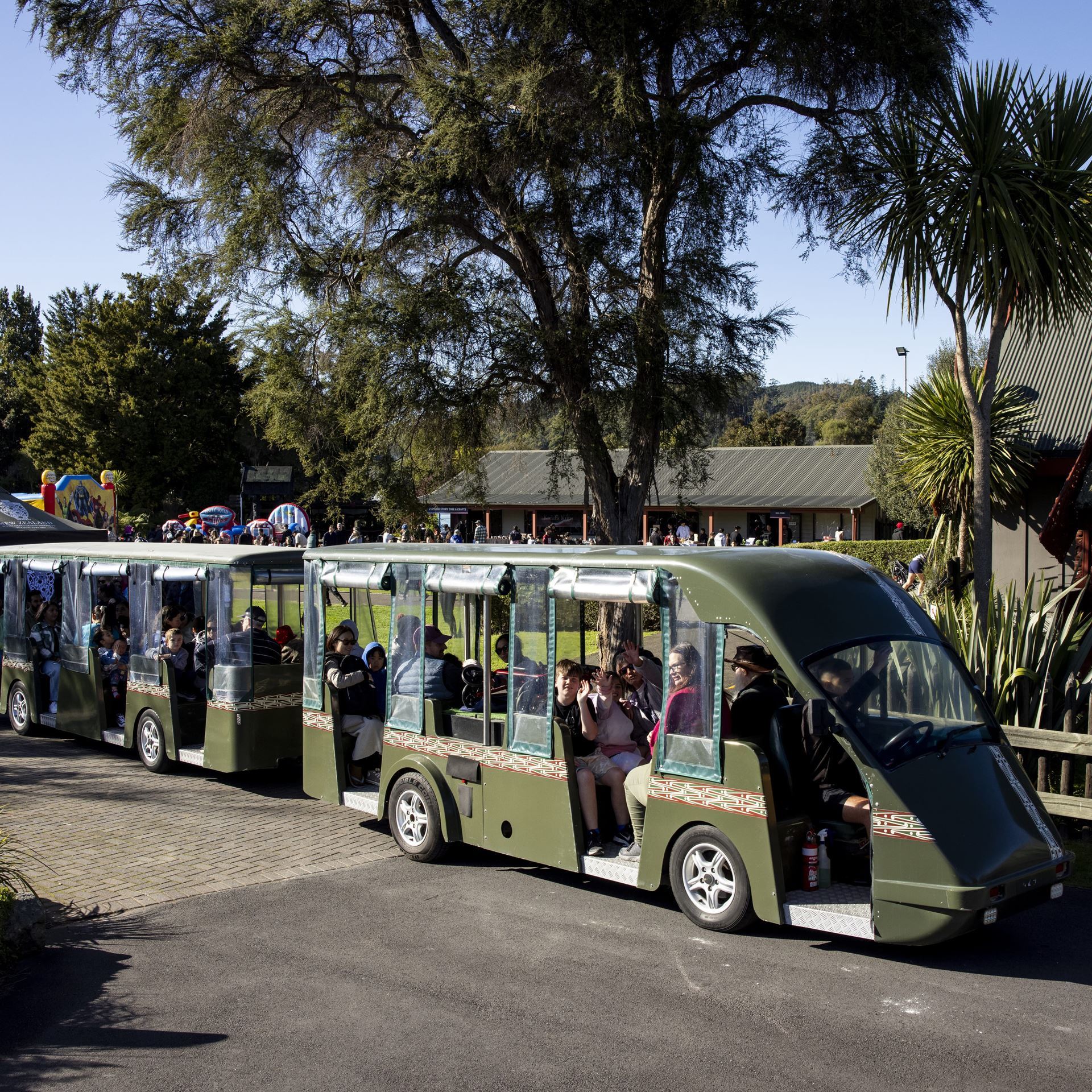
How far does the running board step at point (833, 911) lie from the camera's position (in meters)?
5.93

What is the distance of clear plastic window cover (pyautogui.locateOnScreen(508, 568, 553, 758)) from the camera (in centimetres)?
747

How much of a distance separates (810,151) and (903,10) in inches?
76.9

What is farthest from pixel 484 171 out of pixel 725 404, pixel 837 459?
pixel 837 459

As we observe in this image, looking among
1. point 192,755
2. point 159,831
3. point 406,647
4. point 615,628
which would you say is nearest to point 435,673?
point 406,647

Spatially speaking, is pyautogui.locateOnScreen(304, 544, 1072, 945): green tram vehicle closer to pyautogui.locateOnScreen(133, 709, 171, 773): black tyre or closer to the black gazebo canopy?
pyautogui.locateOnScreen(133, 709, 171, 773): black tyre

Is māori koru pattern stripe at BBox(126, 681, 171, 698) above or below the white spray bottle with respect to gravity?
above

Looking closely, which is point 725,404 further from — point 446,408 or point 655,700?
point 655,700

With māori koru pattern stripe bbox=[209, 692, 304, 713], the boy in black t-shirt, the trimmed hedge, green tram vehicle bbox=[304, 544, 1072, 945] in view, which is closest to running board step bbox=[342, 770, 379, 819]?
green tram vehicle bbox=[304, 544, 1072, 945]

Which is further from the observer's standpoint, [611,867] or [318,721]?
[318,721]

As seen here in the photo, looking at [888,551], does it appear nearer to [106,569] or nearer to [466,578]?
[106,569]

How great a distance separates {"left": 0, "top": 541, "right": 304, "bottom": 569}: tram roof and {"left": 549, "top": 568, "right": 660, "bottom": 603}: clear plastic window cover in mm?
3859

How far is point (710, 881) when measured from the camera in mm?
6562

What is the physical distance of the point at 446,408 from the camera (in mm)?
13312

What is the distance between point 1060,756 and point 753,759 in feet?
10.9
